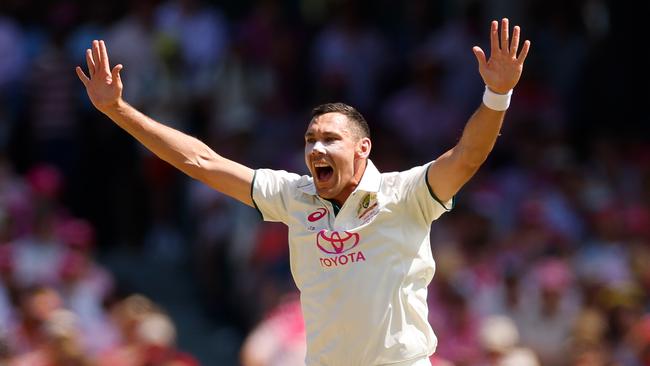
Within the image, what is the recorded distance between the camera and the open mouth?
6.57m

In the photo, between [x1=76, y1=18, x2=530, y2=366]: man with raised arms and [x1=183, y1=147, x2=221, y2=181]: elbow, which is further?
[x1=183, y1=147, x2=221, y2=181]: elbow

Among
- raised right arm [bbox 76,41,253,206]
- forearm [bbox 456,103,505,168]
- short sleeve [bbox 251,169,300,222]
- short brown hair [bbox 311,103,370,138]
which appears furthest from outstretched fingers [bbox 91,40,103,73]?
forearm [bbox 456,103,505,168]

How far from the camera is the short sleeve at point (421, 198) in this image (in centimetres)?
646

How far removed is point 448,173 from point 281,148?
272 inches

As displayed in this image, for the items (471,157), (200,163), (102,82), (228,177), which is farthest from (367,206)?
(102,82)

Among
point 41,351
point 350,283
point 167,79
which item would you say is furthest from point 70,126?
point 350,283

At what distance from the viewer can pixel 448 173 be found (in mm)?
6328

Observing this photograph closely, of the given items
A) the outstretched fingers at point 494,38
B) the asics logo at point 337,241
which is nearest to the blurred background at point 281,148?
the asics logo at point 337,241

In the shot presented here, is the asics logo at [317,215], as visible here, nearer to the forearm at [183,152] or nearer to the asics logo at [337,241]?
the asics logo at [337,241]

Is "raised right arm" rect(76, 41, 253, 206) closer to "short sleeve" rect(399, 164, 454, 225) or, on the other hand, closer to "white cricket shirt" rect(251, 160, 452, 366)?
"white cricket shirt" rect(251, 160, 452, 366)

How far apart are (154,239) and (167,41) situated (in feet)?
5.93

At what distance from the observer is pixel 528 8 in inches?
555

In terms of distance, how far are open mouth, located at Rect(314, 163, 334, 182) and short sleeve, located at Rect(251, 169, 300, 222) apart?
241mm

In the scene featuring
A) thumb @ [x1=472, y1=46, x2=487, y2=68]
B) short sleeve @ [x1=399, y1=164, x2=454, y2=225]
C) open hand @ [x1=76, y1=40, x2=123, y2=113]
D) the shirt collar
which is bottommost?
short sleeve @ [x1=399, y1=164, x2=454, y2=225]
